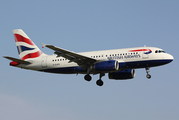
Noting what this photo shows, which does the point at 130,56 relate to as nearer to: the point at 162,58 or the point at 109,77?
the point at 162,58

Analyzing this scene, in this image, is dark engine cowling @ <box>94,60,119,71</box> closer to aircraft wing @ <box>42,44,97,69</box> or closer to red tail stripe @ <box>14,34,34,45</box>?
aircraft wing @ <box>42,44,97,69</box>

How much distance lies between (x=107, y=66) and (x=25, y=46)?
14.4 meters

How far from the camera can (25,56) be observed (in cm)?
4541

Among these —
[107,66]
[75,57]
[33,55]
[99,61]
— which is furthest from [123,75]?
[33,55]

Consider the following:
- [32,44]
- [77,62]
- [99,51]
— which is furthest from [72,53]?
[32,44]

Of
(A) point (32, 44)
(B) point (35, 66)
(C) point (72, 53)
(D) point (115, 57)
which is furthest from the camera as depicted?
(A) point (32, 44)

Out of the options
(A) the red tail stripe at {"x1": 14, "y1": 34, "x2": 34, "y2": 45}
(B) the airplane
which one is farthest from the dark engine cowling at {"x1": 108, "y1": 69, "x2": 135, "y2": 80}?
(A) the red tail stripe at {"x1": 14, "y1": 34, "x2": 34, "y2": 45}

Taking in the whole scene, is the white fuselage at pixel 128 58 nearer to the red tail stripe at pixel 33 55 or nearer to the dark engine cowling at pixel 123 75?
the red tail stripe at pixel 33 55

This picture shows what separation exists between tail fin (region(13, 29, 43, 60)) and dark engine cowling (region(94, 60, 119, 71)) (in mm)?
10279

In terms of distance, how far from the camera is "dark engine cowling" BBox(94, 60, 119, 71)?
126 ft

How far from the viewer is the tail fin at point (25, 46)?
148 ft

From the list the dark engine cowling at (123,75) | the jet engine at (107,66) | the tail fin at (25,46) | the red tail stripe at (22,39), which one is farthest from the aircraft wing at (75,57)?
the red tail stripe at (22,39)

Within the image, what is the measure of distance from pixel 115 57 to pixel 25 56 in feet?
45.7

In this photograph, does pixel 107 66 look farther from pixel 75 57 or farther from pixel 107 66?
pixel 75 57
